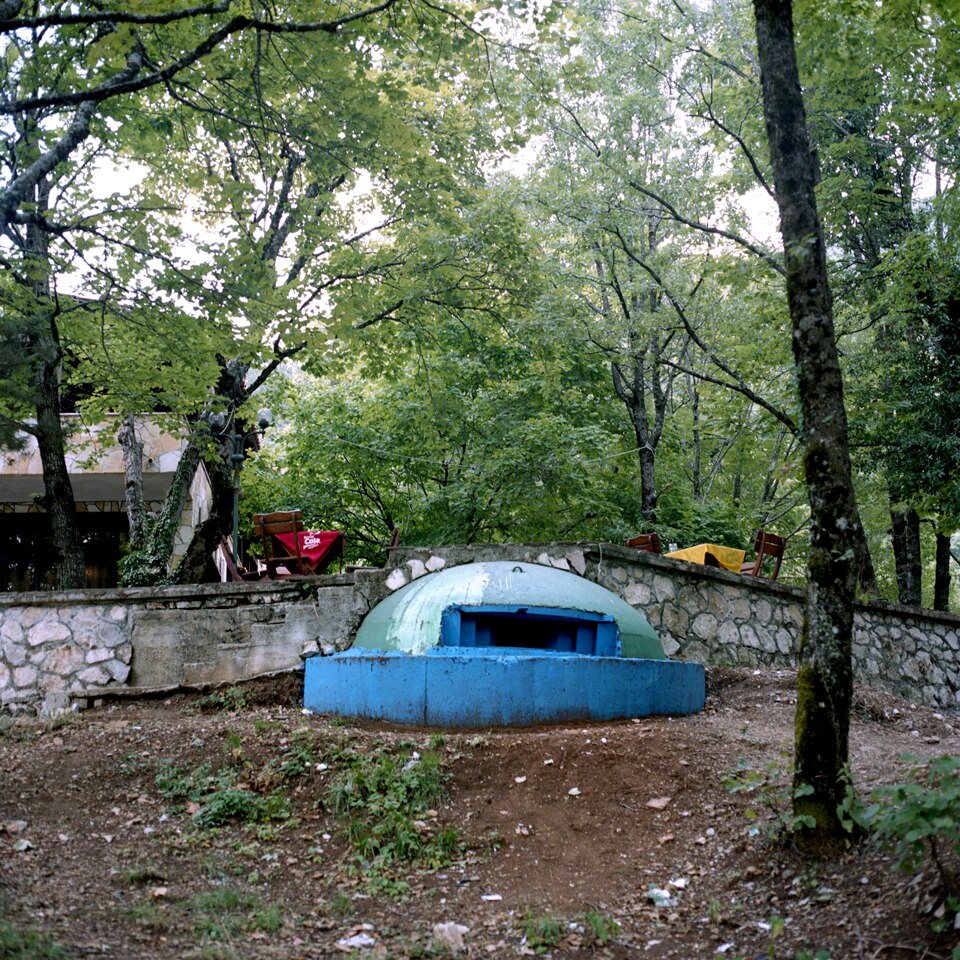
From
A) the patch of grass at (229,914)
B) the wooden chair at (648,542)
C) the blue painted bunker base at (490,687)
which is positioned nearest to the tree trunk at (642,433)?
the wooden chair at (648,542)

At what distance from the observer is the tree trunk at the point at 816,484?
438 cm

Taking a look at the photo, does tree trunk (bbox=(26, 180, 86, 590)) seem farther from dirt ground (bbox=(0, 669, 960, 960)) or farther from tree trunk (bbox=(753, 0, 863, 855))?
tree trunk (bbox=(753, 0, 863, 855))

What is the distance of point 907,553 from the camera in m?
17.5

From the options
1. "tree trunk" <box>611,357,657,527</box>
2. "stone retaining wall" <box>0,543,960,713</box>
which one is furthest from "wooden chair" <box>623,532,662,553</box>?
"tree trunk" <box>611,357,657,527</box>

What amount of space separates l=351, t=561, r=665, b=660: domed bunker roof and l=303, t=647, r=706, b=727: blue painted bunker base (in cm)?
33

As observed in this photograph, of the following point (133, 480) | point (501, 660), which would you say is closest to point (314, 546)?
point (133, 480)

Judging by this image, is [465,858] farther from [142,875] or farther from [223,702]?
[223,702]

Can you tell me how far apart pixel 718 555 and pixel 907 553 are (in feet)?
24.8

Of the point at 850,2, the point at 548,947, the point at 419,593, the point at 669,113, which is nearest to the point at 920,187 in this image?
the point at 669,113

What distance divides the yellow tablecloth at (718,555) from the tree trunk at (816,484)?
24.0ft

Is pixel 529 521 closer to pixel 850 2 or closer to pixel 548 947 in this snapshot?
pixel 850 2

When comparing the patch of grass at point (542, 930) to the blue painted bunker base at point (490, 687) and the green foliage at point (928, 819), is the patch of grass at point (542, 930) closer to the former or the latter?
the green foliage at point (928, 819)

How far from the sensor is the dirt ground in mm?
3867

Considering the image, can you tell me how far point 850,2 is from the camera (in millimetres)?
7641
